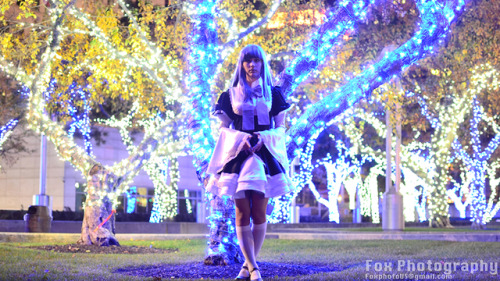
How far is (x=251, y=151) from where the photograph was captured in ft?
19.9

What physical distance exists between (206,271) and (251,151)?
6.35 feet

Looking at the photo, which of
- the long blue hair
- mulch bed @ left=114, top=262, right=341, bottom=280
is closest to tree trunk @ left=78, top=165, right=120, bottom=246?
mulch bed @ left=114, top=262, right=341, bottom=280

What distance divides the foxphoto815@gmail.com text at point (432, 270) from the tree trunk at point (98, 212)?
5924mm

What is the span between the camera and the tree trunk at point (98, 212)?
1309 cm

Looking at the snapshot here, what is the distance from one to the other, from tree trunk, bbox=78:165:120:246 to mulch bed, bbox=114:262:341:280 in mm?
4921

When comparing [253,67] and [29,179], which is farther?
[29,179]

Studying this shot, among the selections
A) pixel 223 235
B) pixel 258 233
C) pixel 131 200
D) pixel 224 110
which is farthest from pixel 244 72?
pixel 131 200

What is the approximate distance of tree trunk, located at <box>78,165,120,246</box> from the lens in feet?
42.9

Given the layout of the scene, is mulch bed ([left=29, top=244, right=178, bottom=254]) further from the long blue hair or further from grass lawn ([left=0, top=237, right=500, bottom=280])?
the long blue hair

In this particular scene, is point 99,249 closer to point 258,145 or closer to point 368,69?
point 368,69

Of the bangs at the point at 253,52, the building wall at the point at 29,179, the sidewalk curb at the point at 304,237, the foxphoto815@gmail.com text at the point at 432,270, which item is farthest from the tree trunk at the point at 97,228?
the building wall at the point at 29,179

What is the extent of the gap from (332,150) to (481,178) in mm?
13290

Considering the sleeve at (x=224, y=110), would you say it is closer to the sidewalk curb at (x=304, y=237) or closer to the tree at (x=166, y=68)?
the tree at (x=166, y=68)

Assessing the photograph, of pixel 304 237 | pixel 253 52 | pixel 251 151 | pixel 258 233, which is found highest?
pixel 253 52
